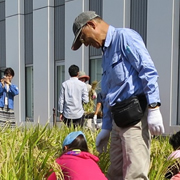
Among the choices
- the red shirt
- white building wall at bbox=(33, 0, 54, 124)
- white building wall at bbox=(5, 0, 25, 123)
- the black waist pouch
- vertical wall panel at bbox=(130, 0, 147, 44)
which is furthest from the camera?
white building wall at bbox=(5, 0, 25, 123)

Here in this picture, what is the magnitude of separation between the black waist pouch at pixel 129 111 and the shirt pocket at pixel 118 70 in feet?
0.60

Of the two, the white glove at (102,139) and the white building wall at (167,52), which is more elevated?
the white building wall at (167,52)

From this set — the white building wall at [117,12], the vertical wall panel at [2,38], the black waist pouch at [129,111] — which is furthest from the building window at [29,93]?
the black waist pouch at [129,111]

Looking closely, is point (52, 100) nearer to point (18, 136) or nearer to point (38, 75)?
point (38, 75)

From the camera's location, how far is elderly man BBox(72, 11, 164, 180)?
2762 mm

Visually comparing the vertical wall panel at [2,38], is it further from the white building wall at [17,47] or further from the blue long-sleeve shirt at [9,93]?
the blue long-sleeve shirt at [9,93]

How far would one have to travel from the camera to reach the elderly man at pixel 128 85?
2762 mm

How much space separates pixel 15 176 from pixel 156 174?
136 cm

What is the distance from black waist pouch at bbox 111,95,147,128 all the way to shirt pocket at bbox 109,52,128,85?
0.18m

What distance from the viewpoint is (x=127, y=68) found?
2852mm

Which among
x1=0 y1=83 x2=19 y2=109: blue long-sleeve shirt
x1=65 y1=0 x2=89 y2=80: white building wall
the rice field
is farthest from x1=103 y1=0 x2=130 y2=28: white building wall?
the rice field

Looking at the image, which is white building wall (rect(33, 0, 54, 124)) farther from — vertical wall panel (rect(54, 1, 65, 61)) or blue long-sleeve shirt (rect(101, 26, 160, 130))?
blue long-sleeve shirt (rect(101, 26, 160, 130))

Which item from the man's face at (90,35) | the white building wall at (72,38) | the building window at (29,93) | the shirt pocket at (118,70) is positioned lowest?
the building window at (29,93)

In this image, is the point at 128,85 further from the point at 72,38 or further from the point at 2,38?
the point at 2,38
